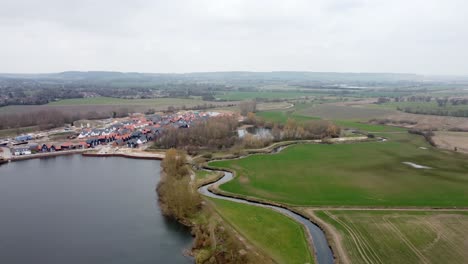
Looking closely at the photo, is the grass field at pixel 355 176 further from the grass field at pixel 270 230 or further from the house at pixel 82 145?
the house at pixel 82 145

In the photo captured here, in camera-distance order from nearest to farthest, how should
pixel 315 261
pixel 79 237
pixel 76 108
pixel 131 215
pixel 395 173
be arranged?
pixel 315 261 → pixel 79 237 → pixel 131 215 → pixel 395 173 → pixel 76 108

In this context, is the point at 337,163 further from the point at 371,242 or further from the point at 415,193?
the point at 371,242


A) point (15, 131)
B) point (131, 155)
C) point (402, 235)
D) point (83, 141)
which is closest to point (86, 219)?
point (131, 155)

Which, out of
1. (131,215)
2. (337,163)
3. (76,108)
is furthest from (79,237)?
(76,108)

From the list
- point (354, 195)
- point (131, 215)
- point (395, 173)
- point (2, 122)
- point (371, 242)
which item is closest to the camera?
point (371, 242)

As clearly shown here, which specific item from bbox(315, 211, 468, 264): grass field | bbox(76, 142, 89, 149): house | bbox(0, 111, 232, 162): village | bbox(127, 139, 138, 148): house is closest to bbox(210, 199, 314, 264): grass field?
bbox(315, 211, 468, 264): grass field

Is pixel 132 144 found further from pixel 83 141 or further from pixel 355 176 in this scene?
pixel 355 176
